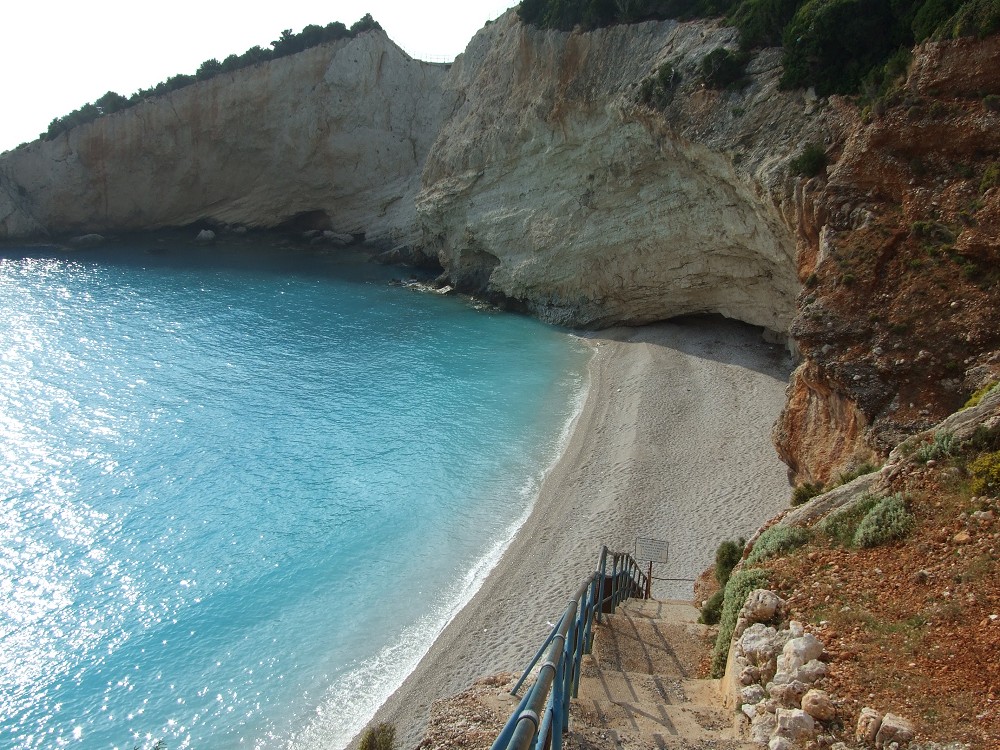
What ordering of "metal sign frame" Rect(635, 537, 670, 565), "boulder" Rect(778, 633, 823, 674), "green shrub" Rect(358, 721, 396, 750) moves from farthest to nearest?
"metal sign frame" Rect(635, 537, 670, 565) < "green shrub" Rect(358, 721, 396, 750) < "boulder" Rect(778, 633, 823, 674)

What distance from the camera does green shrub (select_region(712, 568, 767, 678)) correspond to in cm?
943

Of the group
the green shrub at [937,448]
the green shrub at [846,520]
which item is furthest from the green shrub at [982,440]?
the green shrub at [846,520]

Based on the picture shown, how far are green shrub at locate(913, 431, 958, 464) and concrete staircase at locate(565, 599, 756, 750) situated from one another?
426cm

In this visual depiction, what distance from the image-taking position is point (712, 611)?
12.3 m

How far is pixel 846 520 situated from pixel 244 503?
1889 centimetres

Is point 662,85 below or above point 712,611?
above

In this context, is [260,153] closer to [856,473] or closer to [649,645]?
[856,473]

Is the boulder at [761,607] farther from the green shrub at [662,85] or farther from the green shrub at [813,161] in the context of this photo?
the green shrub at [662,85]

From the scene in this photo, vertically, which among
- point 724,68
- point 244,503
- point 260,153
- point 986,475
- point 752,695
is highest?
point 724,68

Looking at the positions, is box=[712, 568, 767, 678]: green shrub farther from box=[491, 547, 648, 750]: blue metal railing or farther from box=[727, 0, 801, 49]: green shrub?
box=[727, 0, 801, 49]: green shrub

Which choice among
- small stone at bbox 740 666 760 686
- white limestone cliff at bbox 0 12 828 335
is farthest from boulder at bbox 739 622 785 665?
white limestone cliff at bbox 0 12 828 335

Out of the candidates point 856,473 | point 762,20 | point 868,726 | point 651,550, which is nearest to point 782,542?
point 868,726

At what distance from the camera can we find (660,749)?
6.77 meters

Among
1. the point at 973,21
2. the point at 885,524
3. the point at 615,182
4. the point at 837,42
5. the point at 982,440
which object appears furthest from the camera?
the point at 615,182
